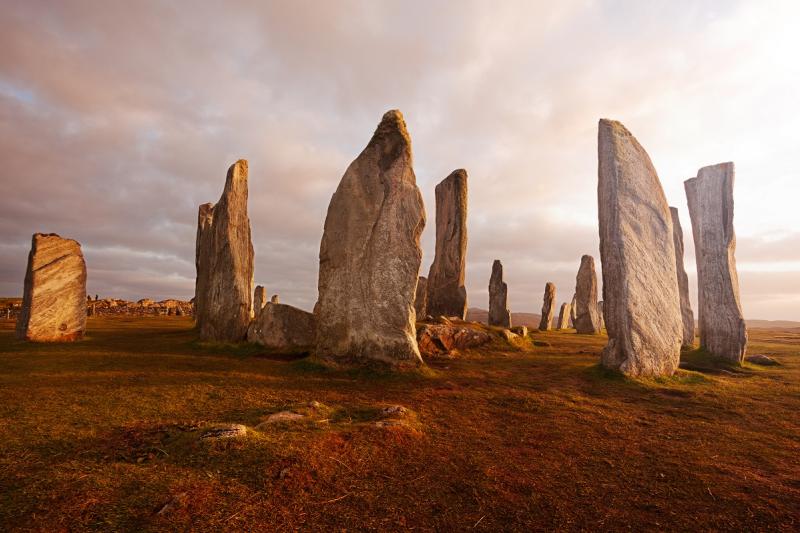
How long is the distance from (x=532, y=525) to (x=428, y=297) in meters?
16.1

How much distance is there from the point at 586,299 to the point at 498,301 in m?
5.90

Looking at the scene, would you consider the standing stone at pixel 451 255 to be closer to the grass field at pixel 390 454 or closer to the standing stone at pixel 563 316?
the grass field at pixel 390 454

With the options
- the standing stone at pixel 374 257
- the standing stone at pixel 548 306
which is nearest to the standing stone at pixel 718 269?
the standing stone at pixel 374 257

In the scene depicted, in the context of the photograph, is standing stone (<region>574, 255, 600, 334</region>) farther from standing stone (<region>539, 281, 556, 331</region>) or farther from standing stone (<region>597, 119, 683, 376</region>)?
standing stone (<region>597, 119, 683, 376</region>)

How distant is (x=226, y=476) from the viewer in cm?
401

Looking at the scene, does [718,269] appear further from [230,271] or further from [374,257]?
[230,271]

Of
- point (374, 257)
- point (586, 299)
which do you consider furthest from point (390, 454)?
point (586, 299)

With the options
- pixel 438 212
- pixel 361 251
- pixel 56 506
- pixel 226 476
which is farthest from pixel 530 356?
pixel 56 506

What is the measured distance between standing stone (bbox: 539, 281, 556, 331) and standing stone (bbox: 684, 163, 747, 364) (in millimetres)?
16426

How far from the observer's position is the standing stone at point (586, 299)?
25625 mm

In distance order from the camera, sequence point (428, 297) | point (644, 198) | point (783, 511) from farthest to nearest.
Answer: point (428, 297) → point (644, 198) → point (783, 511)

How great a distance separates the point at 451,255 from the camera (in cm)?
1920

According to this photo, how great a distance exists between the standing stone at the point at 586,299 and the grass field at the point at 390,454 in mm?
16793

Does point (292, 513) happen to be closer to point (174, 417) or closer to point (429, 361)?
point (174, 417)
